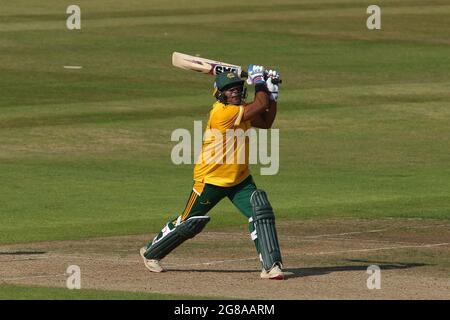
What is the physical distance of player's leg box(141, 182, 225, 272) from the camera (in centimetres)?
1503

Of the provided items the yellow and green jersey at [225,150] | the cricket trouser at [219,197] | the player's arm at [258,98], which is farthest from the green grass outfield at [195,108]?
the player's arm at [258,98]

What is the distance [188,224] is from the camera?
49.5 ft

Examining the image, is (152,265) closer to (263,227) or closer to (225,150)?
(263,227)

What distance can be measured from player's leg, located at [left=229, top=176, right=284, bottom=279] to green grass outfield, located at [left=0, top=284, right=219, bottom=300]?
1.41 metres

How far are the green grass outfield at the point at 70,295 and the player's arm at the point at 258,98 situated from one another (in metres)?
2.33

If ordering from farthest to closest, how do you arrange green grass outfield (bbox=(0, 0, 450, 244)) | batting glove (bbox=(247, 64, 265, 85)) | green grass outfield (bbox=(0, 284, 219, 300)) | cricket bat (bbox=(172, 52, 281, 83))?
→ green grass outfield (bbox=(0, 0, 450, 244))
cricket bat (bbox=(172, 52, 281, 83))
batting glove (bbox=(247, 64, 265, 85))
green grass outfield (bbox=(0, 284, 219, 300))

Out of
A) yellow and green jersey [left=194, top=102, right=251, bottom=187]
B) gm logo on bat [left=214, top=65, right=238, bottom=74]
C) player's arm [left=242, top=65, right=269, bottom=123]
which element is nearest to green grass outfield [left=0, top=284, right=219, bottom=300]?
yellow and green jersey [left=194, top=102, right=251, bottom=187]

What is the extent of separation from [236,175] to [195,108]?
19754mm

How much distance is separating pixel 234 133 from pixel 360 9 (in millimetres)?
41279

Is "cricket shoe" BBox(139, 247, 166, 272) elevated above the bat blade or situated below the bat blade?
below

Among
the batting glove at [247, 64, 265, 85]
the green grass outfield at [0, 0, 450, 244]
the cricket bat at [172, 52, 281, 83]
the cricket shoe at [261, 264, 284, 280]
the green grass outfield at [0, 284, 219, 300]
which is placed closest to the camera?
the green grass outfield at [0, 284, 219, 300]

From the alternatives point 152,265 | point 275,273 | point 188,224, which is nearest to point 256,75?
point 188,224

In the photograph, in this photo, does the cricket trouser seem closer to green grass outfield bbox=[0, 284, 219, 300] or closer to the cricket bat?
the cricket bat
